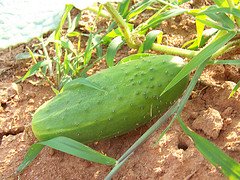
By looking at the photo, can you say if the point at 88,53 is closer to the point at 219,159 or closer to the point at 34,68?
the point at 34,68

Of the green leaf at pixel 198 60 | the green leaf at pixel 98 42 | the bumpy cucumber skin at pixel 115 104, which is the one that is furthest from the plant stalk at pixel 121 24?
the green leaf at pixel 198 60

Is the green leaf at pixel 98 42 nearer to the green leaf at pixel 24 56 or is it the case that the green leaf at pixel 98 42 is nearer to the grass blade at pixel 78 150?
the green leaf at pixel 24 56

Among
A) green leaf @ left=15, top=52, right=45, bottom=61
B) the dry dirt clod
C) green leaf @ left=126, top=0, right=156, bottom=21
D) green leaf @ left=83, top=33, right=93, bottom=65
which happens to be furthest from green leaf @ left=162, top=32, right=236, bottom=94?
green leaf @ left=15, top=52, right=45, bottom=61

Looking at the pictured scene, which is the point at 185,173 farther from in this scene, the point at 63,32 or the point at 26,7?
the point at 63,32

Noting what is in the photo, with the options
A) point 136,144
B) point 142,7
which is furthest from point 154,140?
point 142,7

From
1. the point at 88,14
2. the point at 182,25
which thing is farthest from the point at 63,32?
the point at 182,25

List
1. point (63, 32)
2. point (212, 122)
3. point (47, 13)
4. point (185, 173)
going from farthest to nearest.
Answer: point (63, 32) → point (212, 122) → point (185, 173) → point (47, 13)
